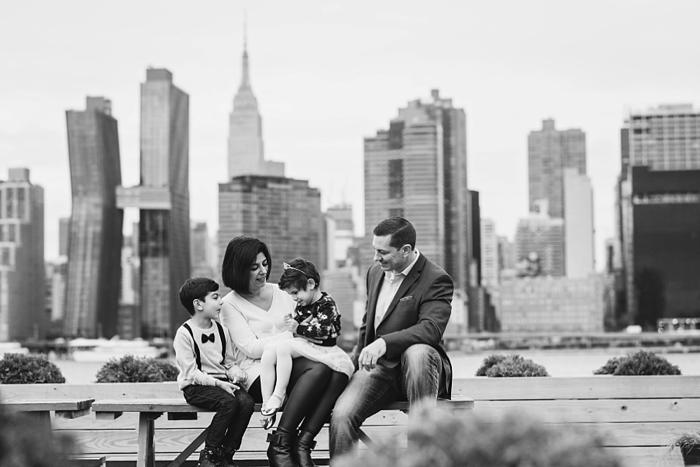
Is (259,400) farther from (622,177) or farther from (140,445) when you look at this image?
(622,177)

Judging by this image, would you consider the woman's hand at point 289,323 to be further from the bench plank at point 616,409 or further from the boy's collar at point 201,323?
the bench plank at point 616,409

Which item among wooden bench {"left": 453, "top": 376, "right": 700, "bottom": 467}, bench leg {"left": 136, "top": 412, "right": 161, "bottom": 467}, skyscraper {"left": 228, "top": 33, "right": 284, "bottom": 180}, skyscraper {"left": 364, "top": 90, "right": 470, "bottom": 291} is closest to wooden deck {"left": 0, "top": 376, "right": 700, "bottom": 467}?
wooden bench {"left": 453, "top": 376, "right": 700, "bottom": 467}

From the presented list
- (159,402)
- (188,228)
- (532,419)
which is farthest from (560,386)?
(188,228)

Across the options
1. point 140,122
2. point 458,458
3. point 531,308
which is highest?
point 140,122

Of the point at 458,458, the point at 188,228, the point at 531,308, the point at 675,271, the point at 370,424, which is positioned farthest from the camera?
the point at 531,308

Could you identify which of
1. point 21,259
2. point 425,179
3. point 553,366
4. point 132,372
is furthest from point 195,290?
point 425,179

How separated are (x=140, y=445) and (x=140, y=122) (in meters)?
125

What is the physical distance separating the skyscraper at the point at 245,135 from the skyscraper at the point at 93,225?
16713 mm

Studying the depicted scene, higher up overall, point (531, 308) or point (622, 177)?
point (622, 177)

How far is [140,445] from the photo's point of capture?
481cm

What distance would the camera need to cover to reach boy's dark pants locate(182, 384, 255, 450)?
4641 mm

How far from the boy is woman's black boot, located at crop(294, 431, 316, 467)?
284 millimetres

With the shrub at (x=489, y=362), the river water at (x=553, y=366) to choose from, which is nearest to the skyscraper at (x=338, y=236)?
the river water at (x=553, y=366)

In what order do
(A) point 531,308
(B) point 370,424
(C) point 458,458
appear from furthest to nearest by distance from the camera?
1. (A) point 531,308
2. (B) point 370,424
3. (C) point 458,458
